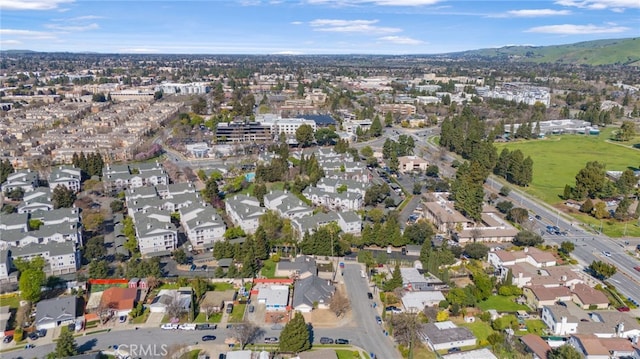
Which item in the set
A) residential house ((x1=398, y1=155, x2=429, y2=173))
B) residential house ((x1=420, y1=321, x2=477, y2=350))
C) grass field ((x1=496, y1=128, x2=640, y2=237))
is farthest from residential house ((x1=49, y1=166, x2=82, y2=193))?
grass field ((x1=496, y1=128, x2=640, y2=237))

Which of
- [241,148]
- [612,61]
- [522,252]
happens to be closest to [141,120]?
[241,148]

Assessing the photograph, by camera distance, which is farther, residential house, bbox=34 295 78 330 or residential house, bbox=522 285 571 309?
residential house, bbox=522 285 571 309

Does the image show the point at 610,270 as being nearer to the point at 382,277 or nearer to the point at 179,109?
the point at 382,277

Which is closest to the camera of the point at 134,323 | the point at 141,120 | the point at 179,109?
the point at 134,323

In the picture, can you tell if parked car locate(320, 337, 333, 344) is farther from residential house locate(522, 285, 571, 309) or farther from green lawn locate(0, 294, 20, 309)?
green lawn locate(0, 294, 20, 309)

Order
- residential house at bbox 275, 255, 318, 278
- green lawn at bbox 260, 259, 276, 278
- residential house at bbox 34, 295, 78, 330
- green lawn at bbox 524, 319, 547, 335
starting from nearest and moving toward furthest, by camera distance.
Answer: residential house at bbox 34, 295, 78, 330 → green lawn at bbox 524, 319, 547, 335 → residential house at bbox 275, 255, 318, 278 → green lawn at bbox 260, 259, 276, 278

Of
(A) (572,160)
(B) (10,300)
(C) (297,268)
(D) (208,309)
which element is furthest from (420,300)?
(A) (572,160)

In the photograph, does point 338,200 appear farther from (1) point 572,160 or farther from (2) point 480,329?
(1) point 572,160
